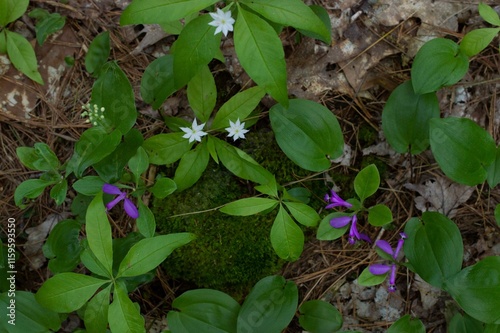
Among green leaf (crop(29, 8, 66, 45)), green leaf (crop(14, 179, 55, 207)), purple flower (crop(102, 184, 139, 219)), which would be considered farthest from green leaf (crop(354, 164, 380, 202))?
green leaf (crop(29, 8, 66, 45))

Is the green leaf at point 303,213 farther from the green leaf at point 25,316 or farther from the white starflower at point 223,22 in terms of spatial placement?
the green leaf at point 25,316

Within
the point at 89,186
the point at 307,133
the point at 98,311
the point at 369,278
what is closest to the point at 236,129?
the point at 307,133

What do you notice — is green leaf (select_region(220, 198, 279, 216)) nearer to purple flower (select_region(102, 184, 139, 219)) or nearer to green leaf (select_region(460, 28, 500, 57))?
purple flower (select_region(102, 184, 139, 219))

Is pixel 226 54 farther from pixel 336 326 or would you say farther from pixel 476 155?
pixel 336 326

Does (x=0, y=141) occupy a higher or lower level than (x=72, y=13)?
lower

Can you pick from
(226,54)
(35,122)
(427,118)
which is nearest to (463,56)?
(427,118)

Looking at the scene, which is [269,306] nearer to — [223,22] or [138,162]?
[138,162]
